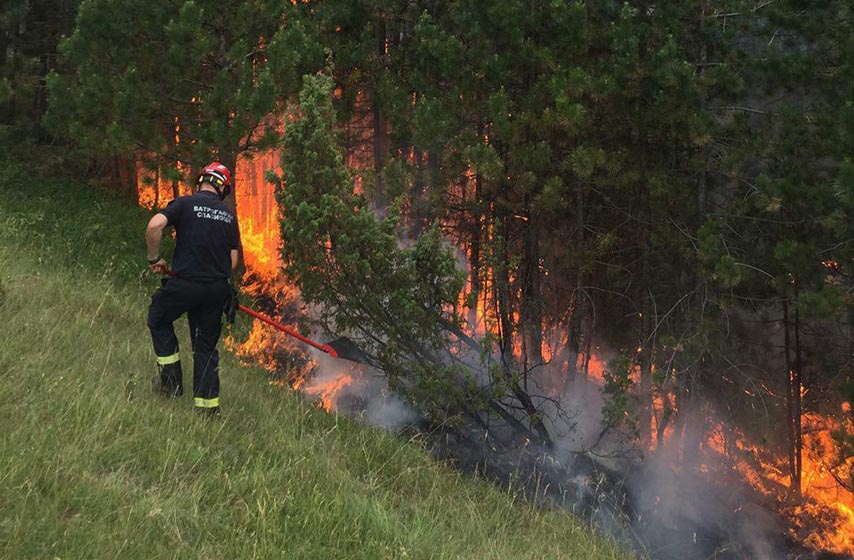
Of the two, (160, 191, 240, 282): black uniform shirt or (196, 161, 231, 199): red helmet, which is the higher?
(196, 161, 231, 199): red helmet

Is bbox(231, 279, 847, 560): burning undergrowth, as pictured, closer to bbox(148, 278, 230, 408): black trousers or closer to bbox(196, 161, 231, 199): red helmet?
bbox(148, 278, 230, 408): black trousers

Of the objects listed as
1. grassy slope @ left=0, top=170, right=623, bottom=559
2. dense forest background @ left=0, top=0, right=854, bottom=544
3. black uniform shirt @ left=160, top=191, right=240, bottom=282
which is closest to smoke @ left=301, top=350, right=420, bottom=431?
dense forest background @ left=0, top=0, right=854, bottom=544

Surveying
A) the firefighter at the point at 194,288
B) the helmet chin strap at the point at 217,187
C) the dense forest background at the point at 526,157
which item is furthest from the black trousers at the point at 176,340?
the dense forest background at the point at 526,157

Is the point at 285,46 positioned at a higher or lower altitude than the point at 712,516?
higher

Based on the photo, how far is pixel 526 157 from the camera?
358 inches

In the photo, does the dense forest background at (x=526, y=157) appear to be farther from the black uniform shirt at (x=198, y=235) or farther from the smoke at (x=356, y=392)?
the black uniform shirt at (x=198, y=235)

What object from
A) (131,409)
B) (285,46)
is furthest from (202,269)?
(285,46)

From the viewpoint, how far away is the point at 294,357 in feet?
29.0

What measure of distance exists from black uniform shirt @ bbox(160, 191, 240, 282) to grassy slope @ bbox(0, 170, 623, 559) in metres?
0.89

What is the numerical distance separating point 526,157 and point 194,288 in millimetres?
5715

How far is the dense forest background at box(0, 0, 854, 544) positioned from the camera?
668cm

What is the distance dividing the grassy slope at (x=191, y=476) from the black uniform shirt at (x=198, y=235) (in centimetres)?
89

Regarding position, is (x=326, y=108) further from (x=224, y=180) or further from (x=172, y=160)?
(x=172, y=160)

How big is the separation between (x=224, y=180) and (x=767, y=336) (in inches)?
455
